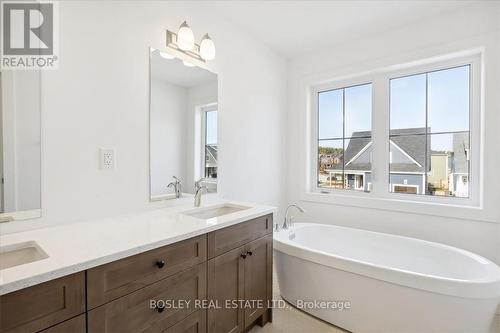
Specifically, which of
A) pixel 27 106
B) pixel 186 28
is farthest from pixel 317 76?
pixel 27 106

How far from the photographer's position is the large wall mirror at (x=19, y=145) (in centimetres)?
115

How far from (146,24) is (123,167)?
947 millimetres

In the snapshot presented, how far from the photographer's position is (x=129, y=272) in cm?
102

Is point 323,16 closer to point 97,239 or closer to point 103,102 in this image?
point 103,102

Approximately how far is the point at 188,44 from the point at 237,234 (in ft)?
4.44

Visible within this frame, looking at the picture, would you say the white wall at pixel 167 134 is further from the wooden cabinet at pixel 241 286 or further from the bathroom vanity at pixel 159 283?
the wooden cabinet at pixel 241 286

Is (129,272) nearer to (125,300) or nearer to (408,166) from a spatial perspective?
(125,300)

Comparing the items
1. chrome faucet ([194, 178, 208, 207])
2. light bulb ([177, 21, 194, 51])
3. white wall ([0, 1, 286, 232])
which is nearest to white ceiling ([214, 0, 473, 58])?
white wall ([0, 1, 286, 232])

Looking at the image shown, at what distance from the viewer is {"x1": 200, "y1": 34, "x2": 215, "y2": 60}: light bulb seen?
74.7 inches

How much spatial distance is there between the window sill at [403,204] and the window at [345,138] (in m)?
0.17

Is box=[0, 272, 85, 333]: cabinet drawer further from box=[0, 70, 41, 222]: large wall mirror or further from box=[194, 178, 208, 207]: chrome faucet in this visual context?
box=[194, 178, 208, 207]: chrome faucet

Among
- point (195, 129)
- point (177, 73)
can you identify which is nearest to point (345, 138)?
point (195, 129)

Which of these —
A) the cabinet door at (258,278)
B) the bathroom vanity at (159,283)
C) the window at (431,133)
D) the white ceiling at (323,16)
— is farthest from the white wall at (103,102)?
the window at (431,133)

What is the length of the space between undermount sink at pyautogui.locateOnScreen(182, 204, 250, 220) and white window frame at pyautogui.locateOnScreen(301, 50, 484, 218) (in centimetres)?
130
